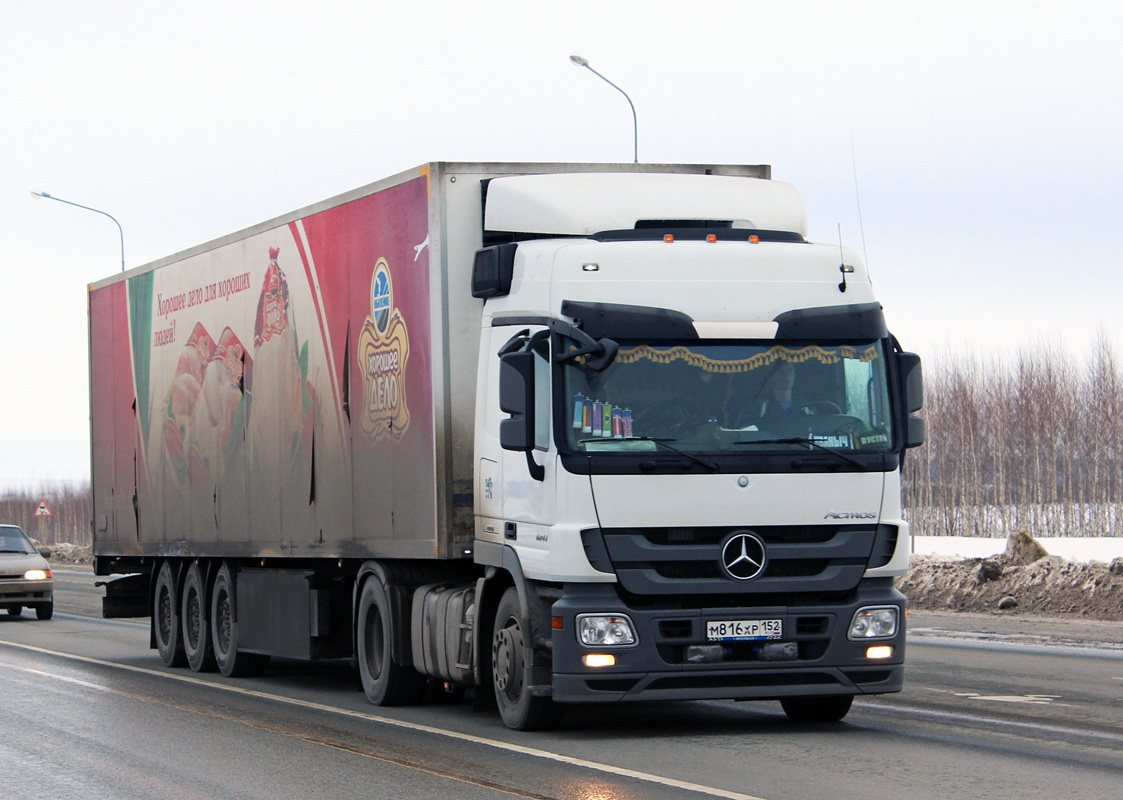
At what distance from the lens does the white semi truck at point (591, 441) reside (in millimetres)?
9609

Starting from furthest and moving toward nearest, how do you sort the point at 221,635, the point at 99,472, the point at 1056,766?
the point at 99,472, the point at 221,635, the point at 1056,766

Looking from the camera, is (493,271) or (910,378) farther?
(493,271)

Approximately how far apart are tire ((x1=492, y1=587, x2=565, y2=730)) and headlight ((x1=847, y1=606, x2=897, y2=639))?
1.97 metres

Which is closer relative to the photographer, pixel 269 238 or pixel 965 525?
pixel 269 238

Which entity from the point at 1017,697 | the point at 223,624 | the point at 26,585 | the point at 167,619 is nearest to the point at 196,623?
the point at 223,624

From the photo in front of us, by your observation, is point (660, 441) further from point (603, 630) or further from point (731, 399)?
point (603, 630)

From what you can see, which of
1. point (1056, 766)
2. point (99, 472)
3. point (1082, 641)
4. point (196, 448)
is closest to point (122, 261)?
point (99, 472)

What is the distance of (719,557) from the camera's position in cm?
964

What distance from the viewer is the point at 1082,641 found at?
1811 centimetres

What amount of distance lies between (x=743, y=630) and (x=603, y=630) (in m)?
0.88

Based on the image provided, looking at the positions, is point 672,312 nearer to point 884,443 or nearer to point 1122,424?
point 884,443

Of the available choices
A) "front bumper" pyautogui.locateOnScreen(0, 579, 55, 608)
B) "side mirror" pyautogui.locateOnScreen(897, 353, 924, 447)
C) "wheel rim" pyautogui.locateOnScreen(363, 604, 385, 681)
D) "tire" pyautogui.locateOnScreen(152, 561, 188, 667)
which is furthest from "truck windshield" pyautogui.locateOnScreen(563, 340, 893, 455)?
"front bumper" pyautogui.locateOnScreen(0, 579, 55, 608)

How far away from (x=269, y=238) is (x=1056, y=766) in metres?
8.78

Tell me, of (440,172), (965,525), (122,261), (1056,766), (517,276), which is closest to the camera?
(1056,766)
